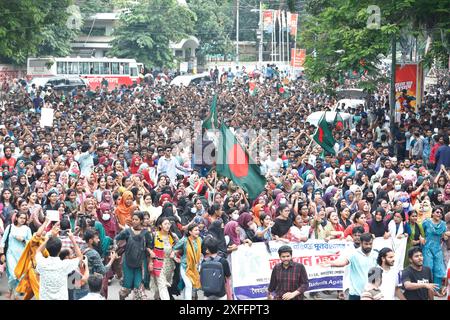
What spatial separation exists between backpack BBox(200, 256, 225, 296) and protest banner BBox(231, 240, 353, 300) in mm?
1217

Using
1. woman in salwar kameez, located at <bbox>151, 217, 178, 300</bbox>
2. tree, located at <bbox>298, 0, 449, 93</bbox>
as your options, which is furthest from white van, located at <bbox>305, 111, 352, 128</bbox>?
woman in salwar kameez, located at <bbox>151, 217, 178, 300</bbox>

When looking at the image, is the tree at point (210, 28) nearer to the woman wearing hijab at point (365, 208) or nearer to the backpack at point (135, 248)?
the woman wearing hijab at point (365, 208)

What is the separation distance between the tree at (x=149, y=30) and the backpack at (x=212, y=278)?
5417 centimetres

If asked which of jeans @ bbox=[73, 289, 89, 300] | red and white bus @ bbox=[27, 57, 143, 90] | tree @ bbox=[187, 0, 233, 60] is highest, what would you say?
tree @ bbox=[187, 0, 233, 60]

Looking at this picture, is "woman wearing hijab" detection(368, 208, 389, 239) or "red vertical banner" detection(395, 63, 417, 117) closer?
"woman wearing hijab" detection(368, 208, 389, 239)

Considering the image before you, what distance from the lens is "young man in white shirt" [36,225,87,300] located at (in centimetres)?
1042

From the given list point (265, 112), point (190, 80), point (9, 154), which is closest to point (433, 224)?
point (9, 154)

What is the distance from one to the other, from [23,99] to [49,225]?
24.2 m

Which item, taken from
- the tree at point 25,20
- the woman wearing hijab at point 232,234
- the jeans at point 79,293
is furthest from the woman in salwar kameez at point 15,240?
the tree at point 25,20

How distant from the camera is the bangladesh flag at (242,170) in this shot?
14625 millimetres

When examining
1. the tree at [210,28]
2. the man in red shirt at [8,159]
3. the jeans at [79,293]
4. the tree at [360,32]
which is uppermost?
the tree at [210,28]

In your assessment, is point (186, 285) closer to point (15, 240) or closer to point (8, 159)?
point (15, 240)

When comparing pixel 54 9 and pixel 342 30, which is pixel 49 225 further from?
pixel 54 9

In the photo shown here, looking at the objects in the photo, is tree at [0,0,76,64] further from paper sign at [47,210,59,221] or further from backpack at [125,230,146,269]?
backpack at [125,230,146,269]
